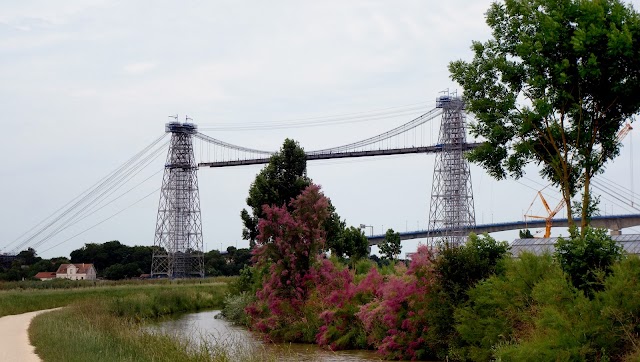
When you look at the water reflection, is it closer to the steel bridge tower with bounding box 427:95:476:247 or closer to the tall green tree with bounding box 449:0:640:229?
the tall green tree with bounding box 449:0:640:229

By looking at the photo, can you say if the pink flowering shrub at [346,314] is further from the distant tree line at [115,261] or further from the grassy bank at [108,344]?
the distant tree line at [115,261]

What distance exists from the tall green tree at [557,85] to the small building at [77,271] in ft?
272

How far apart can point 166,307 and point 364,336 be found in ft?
69.3

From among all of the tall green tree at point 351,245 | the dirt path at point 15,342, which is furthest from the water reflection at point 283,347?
the tall green tree at point 351,245

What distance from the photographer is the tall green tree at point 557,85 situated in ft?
70.5

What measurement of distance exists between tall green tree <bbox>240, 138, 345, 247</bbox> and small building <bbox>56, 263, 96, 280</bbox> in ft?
A: 195

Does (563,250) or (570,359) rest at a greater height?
(563,250)

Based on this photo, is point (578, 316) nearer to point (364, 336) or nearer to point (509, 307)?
point (509, 307)

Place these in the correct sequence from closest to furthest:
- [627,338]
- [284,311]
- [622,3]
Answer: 1. [627,338]
2. [622,3]
3. [284,311]

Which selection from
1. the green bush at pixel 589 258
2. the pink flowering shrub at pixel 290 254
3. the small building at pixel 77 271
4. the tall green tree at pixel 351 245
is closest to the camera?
the green bush at pixel 589 258

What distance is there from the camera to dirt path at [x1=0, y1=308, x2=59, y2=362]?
55.7 feet

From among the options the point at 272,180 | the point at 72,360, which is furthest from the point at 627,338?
the point at 272,180

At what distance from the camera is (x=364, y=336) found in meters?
24.6

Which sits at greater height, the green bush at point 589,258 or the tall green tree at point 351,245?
the tall green tree at point 351,245
